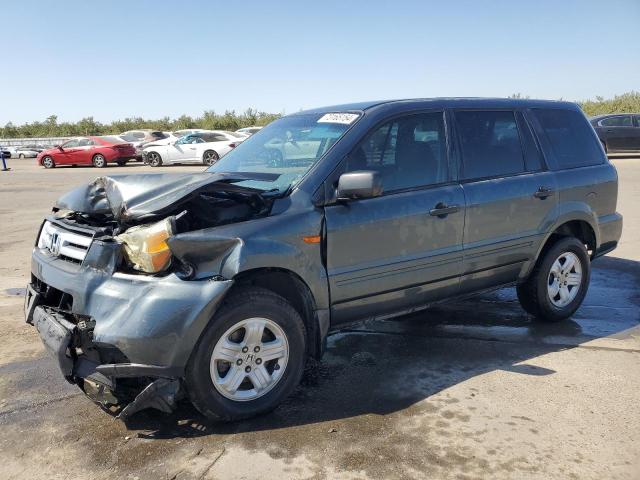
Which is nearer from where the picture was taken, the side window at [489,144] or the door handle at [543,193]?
the side window at [489,144]

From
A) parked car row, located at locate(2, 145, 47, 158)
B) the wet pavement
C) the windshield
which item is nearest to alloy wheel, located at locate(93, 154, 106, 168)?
parked car row, located at locate(2, 145, 47, 158)

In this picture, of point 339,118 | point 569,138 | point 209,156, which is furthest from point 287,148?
point 209,156

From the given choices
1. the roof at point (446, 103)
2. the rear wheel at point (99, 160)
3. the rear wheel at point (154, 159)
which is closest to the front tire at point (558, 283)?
the roof at point (446, 103)

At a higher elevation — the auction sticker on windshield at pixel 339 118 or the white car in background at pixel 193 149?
the auction sticker on windshield at pixel 339 118

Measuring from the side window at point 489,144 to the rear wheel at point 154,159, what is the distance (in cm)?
2135

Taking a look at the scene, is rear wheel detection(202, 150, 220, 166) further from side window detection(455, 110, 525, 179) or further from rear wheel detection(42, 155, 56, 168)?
side window detection(455, 110, 525, 179)

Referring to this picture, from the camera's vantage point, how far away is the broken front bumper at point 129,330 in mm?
2908

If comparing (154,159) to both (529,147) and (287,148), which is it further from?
(529,147)

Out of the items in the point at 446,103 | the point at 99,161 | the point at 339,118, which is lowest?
the point at 99,161

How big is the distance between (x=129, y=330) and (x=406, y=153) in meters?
2.21

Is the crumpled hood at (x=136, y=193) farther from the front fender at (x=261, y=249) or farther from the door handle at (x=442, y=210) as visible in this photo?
the door handle at (x=442, y=210)

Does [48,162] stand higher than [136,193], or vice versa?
[136,193]

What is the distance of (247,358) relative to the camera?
3.23 metres

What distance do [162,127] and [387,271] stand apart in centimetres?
5334
